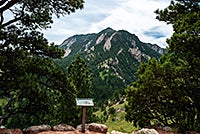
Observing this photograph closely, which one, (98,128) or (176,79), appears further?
(176,79)

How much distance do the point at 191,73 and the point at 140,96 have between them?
14.8 ft

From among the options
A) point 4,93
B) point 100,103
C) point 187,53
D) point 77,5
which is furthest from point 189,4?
point 100,103

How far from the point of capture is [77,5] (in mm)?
16844

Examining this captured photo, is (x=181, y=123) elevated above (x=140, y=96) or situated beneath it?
situated beneath

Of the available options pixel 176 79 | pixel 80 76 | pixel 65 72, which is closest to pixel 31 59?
pixel 65 72

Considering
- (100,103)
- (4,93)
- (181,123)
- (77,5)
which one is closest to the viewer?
(77,5)

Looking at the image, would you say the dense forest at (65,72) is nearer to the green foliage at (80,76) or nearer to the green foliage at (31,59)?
the green foliage at (31,59)

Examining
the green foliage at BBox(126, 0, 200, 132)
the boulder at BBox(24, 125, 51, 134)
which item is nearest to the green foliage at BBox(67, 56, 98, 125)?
the green foliage at BBox(126, 0, 200, 132)

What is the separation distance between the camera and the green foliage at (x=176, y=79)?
61.7 ft

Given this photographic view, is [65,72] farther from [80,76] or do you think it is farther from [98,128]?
[80,76]

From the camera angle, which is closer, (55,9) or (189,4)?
(55,9)

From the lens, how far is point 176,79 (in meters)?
19.7

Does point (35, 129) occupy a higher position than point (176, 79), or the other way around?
point (176, 79)

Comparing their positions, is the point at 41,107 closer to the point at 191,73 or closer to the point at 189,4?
the point at 191,73
